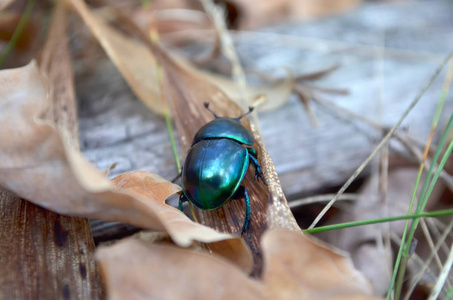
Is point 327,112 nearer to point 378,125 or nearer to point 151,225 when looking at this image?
point 378,125

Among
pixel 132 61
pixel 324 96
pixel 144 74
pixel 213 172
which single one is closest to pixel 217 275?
pixel 213 172

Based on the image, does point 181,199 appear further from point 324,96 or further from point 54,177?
point 324,96

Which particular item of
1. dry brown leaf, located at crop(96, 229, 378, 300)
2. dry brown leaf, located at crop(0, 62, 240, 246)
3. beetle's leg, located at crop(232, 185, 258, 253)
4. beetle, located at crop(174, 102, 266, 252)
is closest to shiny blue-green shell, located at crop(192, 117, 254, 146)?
beetle, located at crop(174, 102, 266, 252)

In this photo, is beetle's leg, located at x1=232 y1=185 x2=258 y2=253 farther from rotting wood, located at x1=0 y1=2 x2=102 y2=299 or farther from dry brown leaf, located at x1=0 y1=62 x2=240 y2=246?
rotting wood, located at x1=0 y1=2 x2=102 y2=299

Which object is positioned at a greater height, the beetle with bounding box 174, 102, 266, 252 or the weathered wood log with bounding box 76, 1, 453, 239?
the beetle with bounding box 174, 102, 266, 252

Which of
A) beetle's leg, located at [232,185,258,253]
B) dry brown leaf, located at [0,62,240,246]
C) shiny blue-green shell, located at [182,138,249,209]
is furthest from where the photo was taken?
shiny blue-green shell, located at [182,138,249,209]
